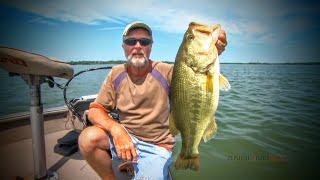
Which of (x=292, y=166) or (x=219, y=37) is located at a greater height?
(x=219, y=37)

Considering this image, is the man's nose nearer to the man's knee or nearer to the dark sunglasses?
the dark sunglasses

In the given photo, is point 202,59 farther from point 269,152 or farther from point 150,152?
point 269,152

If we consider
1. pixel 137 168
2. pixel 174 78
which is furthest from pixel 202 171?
pixel 174 78

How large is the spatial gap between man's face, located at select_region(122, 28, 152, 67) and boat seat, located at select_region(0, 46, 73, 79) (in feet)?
2.90

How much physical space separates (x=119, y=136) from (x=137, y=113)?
441 mm

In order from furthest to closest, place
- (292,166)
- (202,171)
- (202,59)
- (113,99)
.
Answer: (292,166) < (202,171) < (113,99) < (202,59)

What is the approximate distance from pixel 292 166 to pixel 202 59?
259 inches

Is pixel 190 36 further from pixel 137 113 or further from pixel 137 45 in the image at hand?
pixel 137 113

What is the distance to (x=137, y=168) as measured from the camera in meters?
3.25

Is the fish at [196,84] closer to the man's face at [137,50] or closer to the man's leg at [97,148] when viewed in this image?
the man's face at [137,50]

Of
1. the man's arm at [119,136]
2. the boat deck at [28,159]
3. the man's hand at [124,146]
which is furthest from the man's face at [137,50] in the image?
the boat deck at [28,159]

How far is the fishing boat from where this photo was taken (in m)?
3.08

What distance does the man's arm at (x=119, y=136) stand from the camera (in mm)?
2969

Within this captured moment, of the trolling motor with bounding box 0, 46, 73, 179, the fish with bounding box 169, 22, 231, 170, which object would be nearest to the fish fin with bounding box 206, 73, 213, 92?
the fish with bounding box 169, 22, 231, 170
